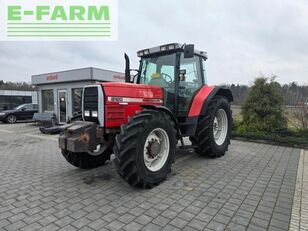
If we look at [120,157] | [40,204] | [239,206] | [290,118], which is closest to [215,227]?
[239,206]

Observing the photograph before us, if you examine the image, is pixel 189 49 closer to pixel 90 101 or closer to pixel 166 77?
pixel 166 77

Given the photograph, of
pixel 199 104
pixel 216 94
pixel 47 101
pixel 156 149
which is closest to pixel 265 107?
pixel 216 94

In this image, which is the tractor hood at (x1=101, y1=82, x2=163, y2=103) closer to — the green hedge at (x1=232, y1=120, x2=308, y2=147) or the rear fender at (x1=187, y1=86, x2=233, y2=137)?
the rear fender at (x1=187, y1=86, x2=233, y2=137)

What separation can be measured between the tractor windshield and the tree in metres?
5.06

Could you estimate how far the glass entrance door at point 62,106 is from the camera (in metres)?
13.1

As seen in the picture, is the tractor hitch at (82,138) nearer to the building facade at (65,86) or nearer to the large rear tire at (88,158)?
the large rear tire at (88,158)

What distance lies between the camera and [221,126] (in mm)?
5973

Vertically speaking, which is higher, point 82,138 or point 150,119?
point 150,119

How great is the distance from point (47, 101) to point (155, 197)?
13.6 metres

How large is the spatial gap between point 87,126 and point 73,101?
32.5ft

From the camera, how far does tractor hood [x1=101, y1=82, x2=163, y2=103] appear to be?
3684 mm

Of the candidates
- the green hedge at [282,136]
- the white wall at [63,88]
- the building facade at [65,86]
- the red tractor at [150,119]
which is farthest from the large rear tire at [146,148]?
the white wall at [63,88]

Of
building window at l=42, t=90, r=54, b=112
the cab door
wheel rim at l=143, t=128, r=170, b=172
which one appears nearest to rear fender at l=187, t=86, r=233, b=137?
the cab door

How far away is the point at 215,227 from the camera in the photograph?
2.48 m
